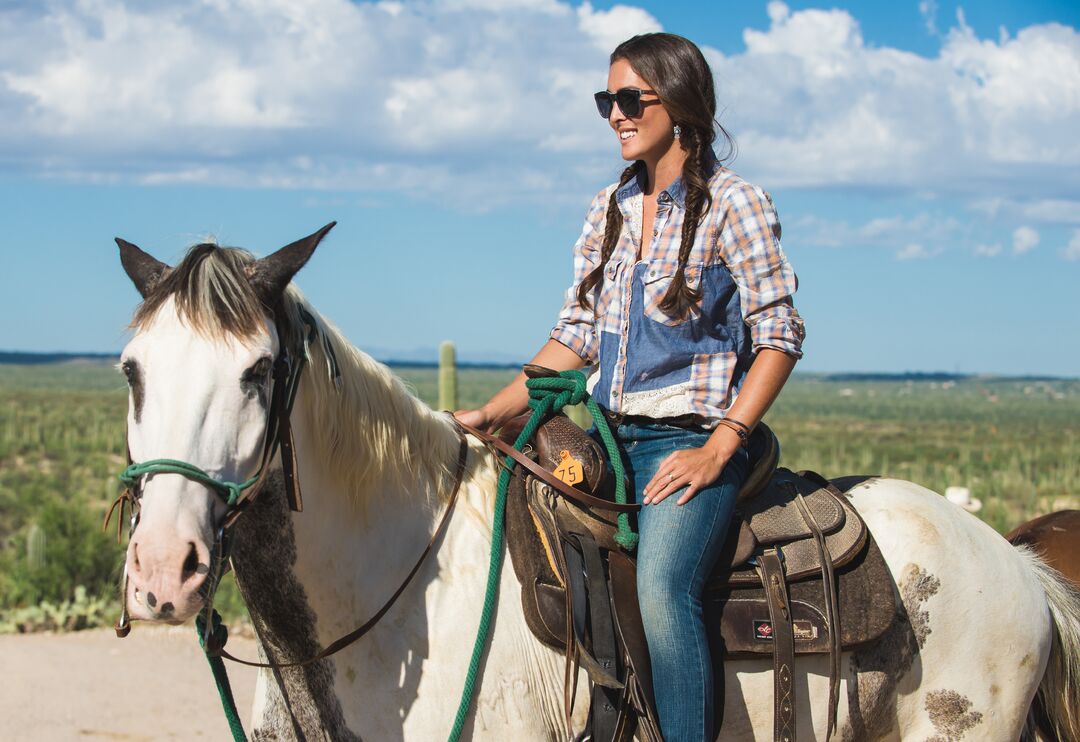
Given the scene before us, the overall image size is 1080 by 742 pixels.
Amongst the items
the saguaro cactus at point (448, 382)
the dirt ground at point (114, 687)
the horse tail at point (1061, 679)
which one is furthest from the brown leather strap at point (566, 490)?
the saguaro cactus at point (448, 382)

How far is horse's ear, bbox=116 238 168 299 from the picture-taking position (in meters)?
2.55

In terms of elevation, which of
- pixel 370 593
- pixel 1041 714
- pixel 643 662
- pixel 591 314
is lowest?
pixel 1041 714

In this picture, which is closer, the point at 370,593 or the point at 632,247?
the point at 370,593

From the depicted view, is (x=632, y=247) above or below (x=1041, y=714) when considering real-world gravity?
above

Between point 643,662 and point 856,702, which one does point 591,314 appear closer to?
point 643,662

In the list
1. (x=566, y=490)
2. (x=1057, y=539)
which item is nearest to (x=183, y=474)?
(x=566, y=490)

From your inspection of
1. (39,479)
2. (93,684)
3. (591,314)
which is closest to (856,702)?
(591,314)

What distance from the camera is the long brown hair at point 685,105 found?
2.88 meters

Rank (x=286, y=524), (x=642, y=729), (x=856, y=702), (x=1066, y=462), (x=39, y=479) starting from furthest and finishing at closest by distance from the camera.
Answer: (x=1066, y=462) < (x=39, y=479) < (x=856, y=702) < (x=642, y=729) < (x=286, y=524)

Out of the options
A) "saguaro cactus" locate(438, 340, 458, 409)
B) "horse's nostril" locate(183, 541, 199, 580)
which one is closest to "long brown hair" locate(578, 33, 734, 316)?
"horse's nostril" locate(183, 541, 199, 580)

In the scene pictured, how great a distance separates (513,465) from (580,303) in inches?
24.7

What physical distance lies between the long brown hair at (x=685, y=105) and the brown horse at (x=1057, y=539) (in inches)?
81.6

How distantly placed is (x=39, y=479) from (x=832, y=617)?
20.6 m

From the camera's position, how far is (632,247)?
10.0ft
